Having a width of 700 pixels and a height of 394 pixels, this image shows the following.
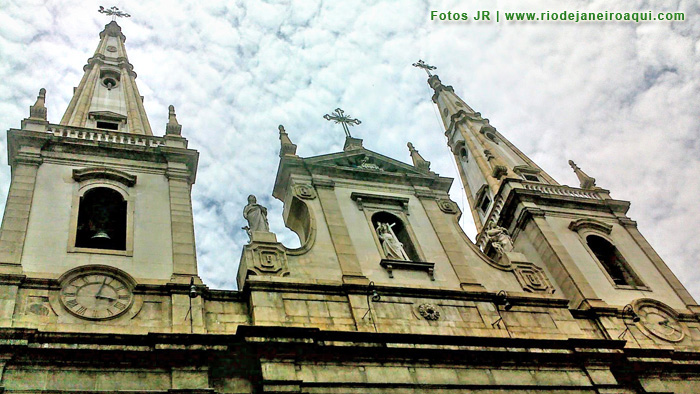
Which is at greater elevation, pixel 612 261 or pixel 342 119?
pixel 342 119

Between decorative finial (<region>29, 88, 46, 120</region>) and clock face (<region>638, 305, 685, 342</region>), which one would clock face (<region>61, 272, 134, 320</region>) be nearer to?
decorative finial (<region>29, 88, 46, 120</region>)

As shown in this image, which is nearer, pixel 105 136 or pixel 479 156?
pixel 105 136

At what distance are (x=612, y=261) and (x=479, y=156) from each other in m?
7.59

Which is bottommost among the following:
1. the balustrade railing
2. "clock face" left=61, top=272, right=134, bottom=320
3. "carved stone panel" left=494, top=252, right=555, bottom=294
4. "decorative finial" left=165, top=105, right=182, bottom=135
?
"clock face" left=61, top=272, right=134, bottom=320

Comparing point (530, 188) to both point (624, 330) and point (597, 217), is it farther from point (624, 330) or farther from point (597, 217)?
point (624, 330)

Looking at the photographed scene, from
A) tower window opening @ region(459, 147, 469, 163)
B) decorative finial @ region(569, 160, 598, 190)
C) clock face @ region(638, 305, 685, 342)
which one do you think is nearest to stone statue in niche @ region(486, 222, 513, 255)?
clock face @ region(638, 305, 685, 342)

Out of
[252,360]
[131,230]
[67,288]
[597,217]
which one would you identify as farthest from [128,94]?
[597,217]

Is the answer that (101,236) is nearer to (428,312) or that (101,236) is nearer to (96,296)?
(96,296)

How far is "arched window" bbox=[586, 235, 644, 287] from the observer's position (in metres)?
22.3

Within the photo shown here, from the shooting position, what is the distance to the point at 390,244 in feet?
64.0

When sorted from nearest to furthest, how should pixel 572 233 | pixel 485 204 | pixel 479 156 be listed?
pixel 572 233 < pixel 485 204 < pixel 479 156

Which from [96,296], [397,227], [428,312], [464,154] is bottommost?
[428,312]

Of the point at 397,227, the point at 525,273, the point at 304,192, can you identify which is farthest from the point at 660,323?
the point at 304,192

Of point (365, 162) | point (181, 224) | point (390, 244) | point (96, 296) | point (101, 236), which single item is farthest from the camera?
point (365, 162)
